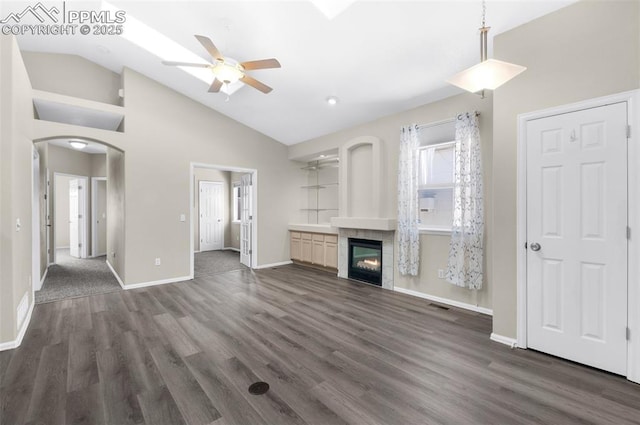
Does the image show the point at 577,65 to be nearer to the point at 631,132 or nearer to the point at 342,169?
the point at 631,132

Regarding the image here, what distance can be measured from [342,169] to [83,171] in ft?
23.6

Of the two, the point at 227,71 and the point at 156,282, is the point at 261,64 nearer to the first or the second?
the point at 227,71

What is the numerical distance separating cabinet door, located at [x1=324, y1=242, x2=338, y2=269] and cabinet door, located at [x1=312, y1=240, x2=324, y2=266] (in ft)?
0.31

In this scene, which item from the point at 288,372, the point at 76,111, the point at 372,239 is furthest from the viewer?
the point at 372,239

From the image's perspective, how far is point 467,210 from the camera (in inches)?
142

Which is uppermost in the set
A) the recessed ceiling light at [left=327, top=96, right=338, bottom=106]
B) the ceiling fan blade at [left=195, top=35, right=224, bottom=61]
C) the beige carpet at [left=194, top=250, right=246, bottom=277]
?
the recessed ceiling light at [left=327, top=96, right=338, bottom=106]

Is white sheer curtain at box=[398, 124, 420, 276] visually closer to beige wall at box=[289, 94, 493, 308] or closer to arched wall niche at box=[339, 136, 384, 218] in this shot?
beige wall at box=[289, 94, 493, 308]

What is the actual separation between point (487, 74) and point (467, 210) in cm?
203

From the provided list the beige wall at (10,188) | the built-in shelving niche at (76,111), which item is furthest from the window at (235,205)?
the beige wall at (10,188)

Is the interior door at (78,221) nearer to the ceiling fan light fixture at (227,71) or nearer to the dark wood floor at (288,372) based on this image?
the dark wood floor at (288,372)

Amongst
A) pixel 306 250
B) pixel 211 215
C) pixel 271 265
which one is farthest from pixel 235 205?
pixel 306 250

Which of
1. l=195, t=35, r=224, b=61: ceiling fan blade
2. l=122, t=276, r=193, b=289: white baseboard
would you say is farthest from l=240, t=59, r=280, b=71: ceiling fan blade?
l=122, t=276, r=193, b=289: white baseboard

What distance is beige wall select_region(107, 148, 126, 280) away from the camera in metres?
4.75

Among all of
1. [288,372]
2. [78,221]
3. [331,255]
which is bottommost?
[288,372]
